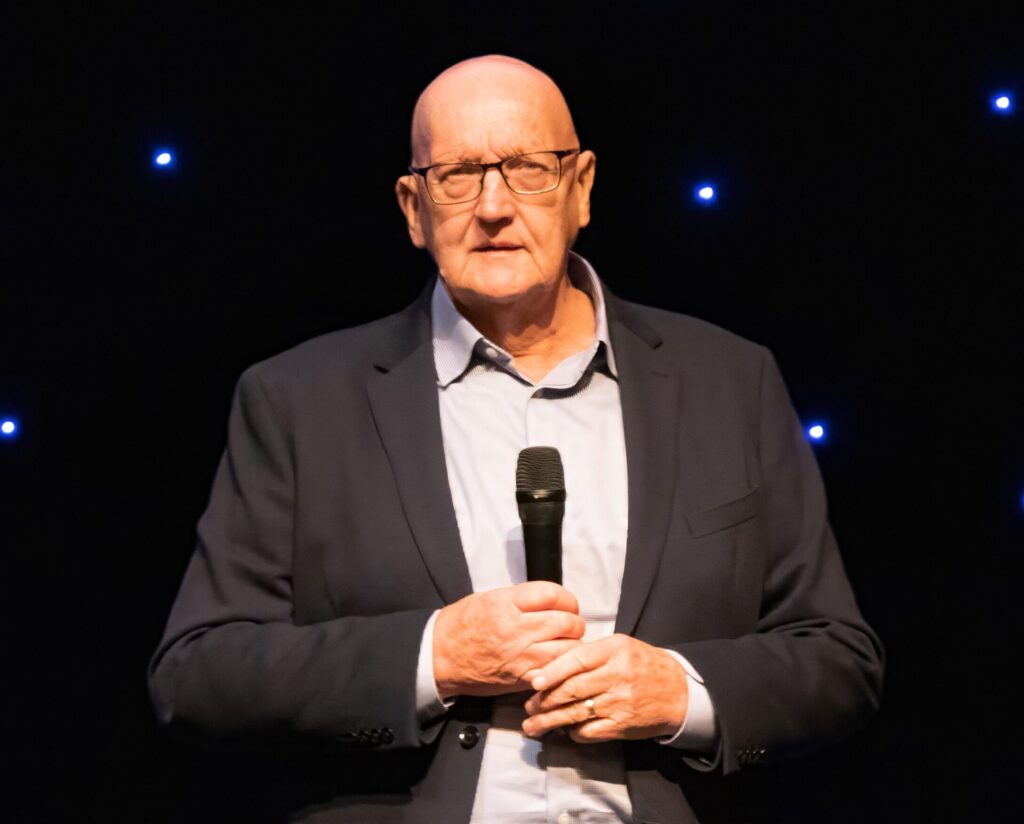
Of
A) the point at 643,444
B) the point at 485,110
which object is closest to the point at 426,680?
the point at 643,444

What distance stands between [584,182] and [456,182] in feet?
0.96

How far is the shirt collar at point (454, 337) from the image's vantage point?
2721mm

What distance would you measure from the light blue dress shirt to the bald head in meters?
0.25

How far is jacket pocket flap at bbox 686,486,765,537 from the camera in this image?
2590mm

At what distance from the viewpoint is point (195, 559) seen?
264 cm

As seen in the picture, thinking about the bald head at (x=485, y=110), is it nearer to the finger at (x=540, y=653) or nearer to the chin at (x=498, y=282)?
the chin at (x=498, y=282)

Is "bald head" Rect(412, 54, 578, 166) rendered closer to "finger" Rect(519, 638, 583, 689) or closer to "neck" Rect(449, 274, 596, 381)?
"neck" Rect(449, 274, 596, 381)

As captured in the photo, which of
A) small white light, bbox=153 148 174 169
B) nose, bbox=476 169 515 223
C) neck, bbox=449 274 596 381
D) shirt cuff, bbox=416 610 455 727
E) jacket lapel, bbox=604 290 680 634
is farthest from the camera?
small white light, bbox=153 148 174 169

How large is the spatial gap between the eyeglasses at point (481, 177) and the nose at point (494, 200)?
0.04 ft

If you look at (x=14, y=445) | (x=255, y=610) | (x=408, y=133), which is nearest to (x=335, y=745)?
(x=255, y=610)

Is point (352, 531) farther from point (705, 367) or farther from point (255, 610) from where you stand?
point (705, 367)

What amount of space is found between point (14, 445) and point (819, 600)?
148 cm

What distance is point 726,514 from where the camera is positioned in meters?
2.62

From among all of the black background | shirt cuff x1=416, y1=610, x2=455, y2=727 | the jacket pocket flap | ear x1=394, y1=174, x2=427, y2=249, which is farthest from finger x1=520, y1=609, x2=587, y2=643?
the black background
